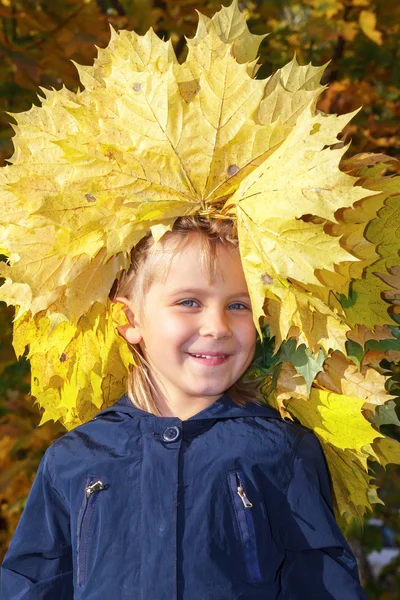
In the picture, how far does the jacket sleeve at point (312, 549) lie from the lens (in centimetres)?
204

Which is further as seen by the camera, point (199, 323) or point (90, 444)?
point (90, 444)

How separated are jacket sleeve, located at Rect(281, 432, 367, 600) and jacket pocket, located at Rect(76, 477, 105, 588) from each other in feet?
1.61

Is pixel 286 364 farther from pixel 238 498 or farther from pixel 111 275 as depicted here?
pixel 111 275

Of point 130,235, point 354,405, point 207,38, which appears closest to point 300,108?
point 207,38

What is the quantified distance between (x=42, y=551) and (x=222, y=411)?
63 centimetres

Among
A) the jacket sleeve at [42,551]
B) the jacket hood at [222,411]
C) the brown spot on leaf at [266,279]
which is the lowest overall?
the jacket sleeve at [42,551]

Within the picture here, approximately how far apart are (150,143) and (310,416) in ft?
2.68

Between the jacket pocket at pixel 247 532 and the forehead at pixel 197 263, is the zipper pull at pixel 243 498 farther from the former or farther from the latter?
the forehead at pixel 197 263

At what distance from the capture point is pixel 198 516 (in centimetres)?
203

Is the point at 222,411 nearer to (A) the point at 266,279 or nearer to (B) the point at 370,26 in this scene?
(A) the point at 266,279

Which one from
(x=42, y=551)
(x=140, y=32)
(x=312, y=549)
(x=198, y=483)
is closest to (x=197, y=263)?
(x=198, y=483)

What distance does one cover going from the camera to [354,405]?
2047 mm

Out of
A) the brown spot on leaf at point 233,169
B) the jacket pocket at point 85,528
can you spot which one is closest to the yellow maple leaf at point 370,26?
the brown spot on leaf at point 233,169

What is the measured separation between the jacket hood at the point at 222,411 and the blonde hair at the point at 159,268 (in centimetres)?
3
